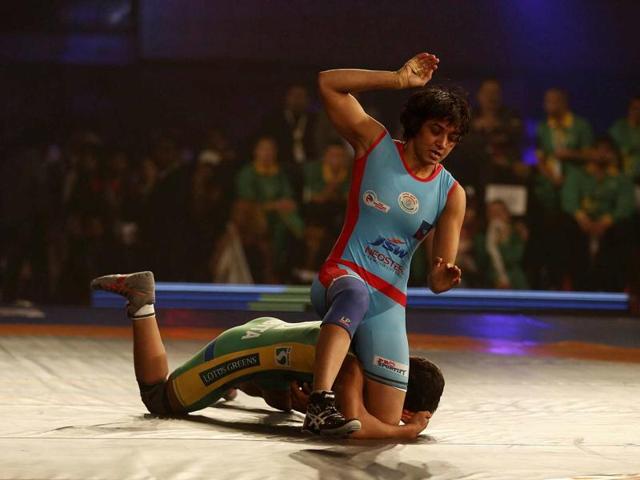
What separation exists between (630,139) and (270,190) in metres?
2.57

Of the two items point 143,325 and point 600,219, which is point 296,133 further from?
point 143,325

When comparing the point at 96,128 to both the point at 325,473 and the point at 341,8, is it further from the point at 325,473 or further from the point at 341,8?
the point at 325,473

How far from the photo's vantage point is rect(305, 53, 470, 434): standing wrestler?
146 inches

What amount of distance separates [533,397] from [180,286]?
4.38 m

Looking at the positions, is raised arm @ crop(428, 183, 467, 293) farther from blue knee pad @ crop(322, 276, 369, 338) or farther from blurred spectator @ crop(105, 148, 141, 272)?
blurred spectator @ crop(105, 148, 141, 272)

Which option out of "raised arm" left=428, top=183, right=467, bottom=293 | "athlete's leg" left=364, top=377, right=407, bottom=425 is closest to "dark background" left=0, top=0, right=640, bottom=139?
"raised arm" left=428, top=183, right=467, bottom=293

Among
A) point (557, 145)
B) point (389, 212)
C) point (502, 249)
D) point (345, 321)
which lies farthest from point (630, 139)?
point (345, 321)

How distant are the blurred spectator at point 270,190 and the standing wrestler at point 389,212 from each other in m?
4.58

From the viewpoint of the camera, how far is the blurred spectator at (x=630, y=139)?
8508 millimetres

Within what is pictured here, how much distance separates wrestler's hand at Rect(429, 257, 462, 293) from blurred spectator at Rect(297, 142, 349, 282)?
4.78 meters

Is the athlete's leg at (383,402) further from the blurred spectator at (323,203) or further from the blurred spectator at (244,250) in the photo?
the blurred spectator at (244,250)

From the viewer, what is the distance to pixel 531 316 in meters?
8.06

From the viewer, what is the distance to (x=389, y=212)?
382 cm

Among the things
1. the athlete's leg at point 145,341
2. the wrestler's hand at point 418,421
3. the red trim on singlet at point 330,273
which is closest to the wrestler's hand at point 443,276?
the red trim on singlet at point 330,273
